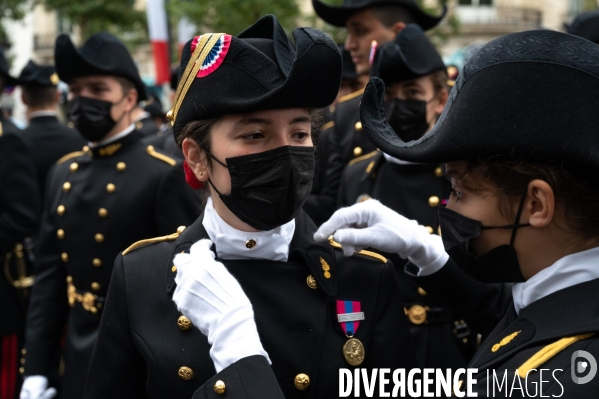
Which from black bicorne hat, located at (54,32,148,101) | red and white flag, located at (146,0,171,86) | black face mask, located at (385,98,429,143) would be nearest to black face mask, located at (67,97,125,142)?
black bicorne hat, located at (54,32,148,101)

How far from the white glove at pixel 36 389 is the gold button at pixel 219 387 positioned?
2249mm

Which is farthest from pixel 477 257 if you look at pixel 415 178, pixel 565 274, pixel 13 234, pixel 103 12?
pixel 103 12

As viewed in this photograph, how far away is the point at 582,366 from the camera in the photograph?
1.98m

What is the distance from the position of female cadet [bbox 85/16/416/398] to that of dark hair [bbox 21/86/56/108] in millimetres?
5738

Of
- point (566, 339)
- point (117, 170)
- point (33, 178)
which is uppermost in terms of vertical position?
point (566, 339)

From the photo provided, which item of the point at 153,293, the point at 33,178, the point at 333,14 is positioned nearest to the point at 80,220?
the point at 33,178

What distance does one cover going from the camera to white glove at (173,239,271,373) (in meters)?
2.40

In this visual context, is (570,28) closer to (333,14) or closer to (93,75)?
(333,14)

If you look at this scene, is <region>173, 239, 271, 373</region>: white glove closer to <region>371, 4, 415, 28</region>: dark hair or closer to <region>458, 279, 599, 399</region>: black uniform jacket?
<region>458, 279, 599, 399</region>: black uniform jacket

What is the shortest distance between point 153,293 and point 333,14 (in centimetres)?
343

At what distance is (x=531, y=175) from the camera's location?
2160mm

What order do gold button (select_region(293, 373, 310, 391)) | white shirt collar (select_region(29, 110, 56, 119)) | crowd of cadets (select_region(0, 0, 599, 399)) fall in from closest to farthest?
gold button (select_region(293, 373, 310, 391)) < crowd of cadets (select_region(0, 0, 599, 399)) < white shirt collar (select_region(29, 110, 56, 119))

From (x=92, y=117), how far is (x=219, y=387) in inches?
109

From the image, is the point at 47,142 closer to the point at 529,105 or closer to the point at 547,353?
the point at 529,105
